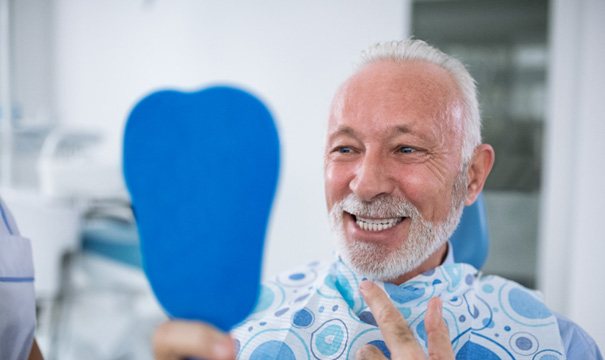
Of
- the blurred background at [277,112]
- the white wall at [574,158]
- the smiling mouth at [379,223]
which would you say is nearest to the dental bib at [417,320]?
the smiling mouth at [379,223]

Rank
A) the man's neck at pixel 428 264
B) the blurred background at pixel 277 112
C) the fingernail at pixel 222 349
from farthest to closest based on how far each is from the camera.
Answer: the blurred background at pixel 277 112
the man's neck at pixel 428 264
the fingernail at pixel 222 349

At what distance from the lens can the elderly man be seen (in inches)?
33.1

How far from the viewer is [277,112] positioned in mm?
3039

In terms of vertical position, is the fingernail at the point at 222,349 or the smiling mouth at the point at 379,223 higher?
the fingernail at the point at 222,349

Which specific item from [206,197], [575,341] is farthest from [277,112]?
[206,197]

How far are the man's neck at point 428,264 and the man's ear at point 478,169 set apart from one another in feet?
0.35

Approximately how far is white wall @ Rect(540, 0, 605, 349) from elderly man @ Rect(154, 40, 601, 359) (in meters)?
1.03

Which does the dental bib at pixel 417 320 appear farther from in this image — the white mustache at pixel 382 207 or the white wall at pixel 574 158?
the white wall at pixel 574 158

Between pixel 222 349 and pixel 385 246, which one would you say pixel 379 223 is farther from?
pixel 222 349

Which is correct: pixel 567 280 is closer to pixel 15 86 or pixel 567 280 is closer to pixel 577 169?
pixel 577 169

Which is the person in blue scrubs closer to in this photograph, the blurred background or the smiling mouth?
the smiling mouth

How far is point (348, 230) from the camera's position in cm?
88

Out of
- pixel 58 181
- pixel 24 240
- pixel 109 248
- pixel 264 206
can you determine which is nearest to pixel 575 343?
pixel 264 206

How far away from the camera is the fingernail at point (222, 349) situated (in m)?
0.41
